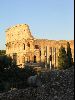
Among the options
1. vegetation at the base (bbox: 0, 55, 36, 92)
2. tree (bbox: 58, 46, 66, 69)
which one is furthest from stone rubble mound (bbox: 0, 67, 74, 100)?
tree (bbox: 58, 46, 66, 69)

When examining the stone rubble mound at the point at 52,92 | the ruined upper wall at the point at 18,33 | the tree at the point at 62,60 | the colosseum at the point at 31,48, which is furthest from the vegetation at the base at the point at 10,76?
the ruined upper wall at the point at 18,33

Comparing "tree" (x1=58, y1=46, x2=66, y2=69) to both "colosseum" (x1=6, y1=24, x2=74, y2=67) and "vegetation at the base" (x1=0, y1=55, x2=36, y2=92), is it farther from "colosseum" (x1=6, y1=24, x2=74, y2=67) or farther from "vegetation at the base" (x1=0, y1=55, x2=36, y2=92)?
"colosseum" (x1=6, y1=24, x2=74, y2=67)

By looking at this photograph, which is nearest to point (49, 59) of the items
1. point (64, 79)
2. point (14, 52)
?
point (14, 52)

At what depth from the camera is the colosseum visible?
50.2 metres

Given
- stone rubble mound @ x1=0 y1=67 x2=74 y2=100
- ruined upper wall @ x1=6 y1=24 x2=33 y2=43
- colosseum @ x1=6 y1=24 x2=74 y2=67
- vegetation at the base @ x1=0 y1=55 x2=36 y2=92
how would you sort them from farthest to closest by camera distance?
ruined upper wall @ x1=6 y1=24 x2=33 y2=43 < colosseum @ x1=6 y1=24 x2=74 y2=67 < vegetation at the base @ x1=0 y1=55 x2=36 y2=92 < stone rubble mound @ x1=0 y1=67 x2=74 y2=100

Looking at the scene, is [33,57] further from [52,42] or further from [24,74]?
[24,74]

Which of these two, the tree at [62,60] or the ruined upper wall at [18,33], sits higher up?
the ruined upper wall at [18,33]

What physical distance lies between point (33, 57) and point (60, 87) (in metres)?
34.7

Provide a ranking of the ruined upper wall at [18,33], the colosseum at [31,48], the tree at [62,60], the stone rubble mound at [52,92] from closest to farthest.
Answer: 1. the stone rubble mound at [52,92]
2. the tree at [62,60]
3. the colosseum at [31,48]
4. the ruined upper wall at [18,33]

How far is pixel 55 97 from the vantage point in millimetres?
15867

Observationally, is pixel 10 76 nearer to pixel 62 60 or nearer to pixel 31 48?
pixel 62 60

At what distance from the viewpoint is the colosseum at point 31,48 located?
5017cm

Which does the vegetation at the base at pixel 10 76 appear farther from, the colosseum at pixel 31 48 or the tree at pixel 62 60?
the colosseum at pixel 31 48

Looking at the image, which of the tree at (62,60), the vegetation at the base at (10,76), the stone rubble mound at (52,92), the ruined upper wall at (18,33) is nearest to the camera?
the stone rubble mound at (52,92)
